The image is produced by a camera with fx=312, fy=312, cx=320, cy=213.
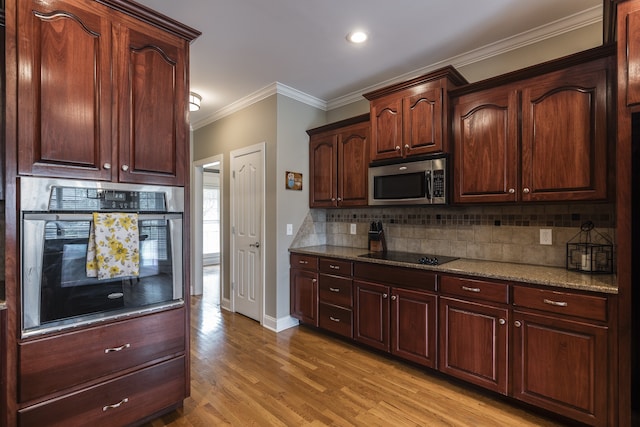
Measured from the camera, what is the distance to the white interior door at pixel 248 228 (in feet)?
11.9

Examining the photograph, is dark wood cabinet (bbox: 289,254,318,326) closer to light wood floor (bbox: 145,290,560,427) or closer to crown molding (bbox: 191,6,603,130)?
light wood floor (bbox: 145,290,560,427)

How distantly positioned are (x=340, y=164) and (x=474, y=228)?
149cm

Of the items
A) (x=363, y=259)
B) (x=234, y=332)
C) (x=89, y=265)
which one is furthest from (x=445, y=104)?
(x=234, y=332)

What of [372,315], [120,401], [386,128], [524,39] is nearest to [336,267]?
[372,315]

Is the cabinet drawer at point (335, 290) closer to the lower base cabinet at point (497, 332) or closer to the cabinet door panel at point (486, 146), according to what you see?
the lower base cabinet at point (497, 332)

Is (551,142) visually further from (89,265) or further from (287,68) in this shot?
(89,265)

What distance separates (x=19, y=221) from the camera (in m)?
1.44

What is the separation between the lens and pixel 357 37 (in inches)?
99.2

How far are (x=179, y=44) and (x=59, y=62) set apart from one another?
0.67m

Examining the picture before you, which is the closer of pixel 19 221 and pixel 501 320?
pixel 19 221

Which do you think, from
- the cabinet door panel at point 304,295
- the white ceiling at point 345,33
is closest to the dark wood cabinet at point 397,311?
the cabinet door panel at point 304,295

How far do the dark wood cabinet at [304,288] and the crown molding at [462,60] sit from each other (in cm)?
188

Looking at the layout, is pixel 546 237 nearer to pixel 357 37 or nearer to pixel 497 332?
pixel 497 332

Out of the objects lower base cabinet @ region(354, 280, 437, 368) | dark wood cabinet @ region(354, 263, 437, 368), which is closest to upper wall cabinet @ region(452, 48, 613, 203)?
dark wood cabinet @ region(354, 263, 437, 368)
